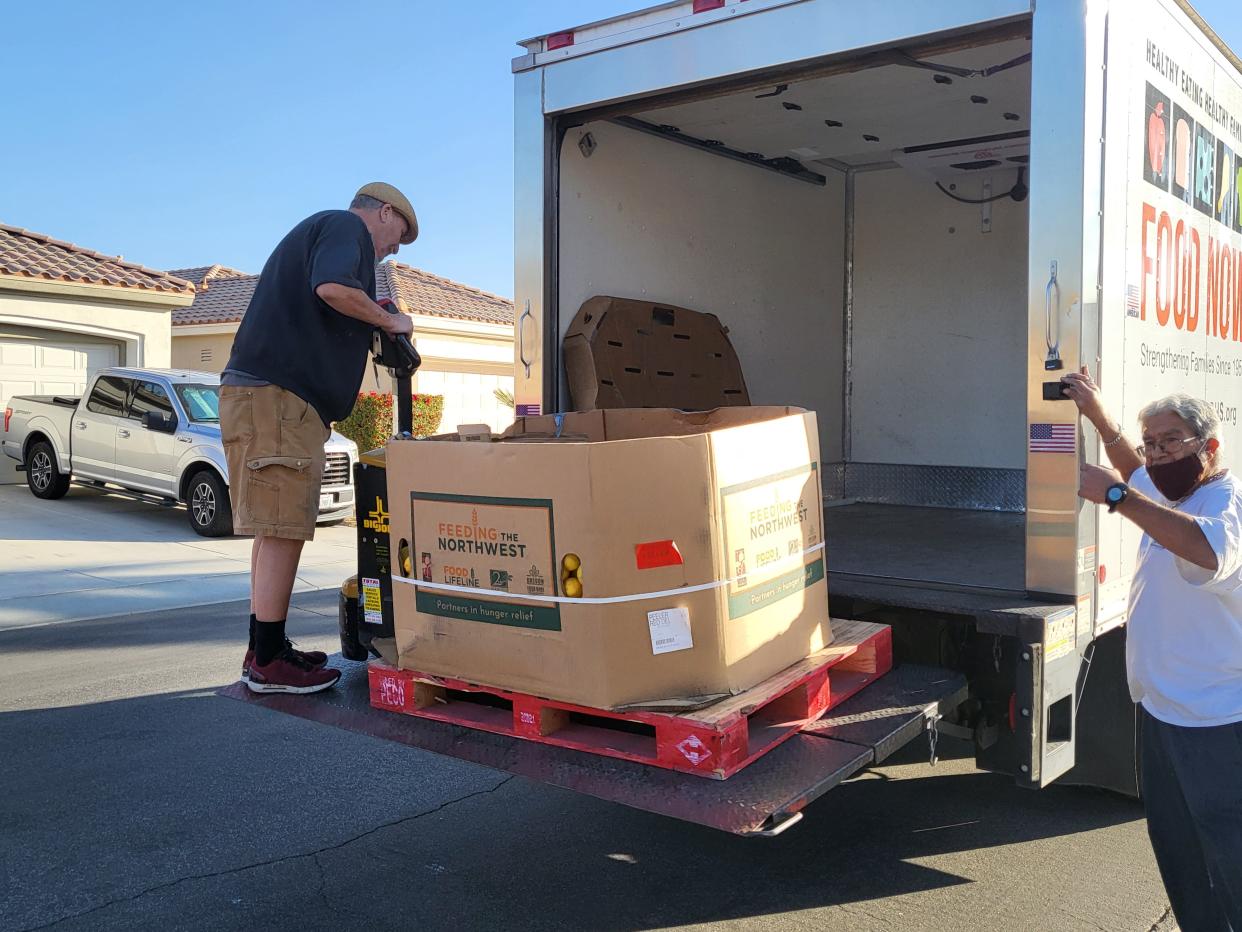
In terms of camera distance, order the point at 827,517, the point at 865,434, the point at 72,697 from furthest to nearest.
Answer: the point at 865,434 → the point at 827,517 → the point at 72,697

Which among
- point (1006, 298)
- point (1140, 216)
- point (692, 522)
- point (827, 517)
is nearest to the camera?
point (692, 522)

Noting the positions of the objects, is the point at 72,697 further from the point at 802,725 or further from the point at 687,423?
the point at 802,725

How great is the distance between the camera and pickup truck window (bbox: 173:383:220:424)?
1260 cm

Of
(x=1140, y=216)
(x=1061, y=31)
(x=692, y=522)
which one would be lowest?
(x=692, y=522)

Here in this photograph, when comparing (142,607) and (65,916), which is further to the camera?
(142,607)

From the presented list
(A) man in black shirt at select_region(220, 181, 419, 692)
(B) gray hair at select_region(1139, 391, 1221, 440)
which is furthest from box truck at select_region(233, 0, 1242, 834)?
(B) gray hair at select_region(1139, 391, 1221, 440)

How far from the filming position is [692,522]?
2801 mm

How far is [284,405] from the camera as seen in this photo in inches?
137

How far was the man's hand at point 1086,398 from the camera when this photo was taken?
314 cm

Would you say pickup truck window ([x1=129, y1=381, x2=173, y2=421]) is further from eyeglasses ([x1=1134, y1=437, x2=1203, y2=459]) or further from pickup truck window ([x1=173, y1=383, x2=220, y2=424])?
eyeglasses ([x1=1134, y1=437, x2=1203, y2=459])

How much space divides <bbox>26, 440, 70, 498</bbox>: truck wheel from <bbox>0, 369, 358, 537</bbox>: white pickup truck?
13 mm

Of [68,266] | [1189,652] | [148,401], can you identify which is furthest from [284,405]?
[68,266]

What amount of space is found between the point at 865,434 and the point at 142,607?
18.2 ft

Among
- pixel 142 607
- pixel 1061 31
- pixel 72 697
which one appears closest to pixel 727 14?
pixel 1061 31
